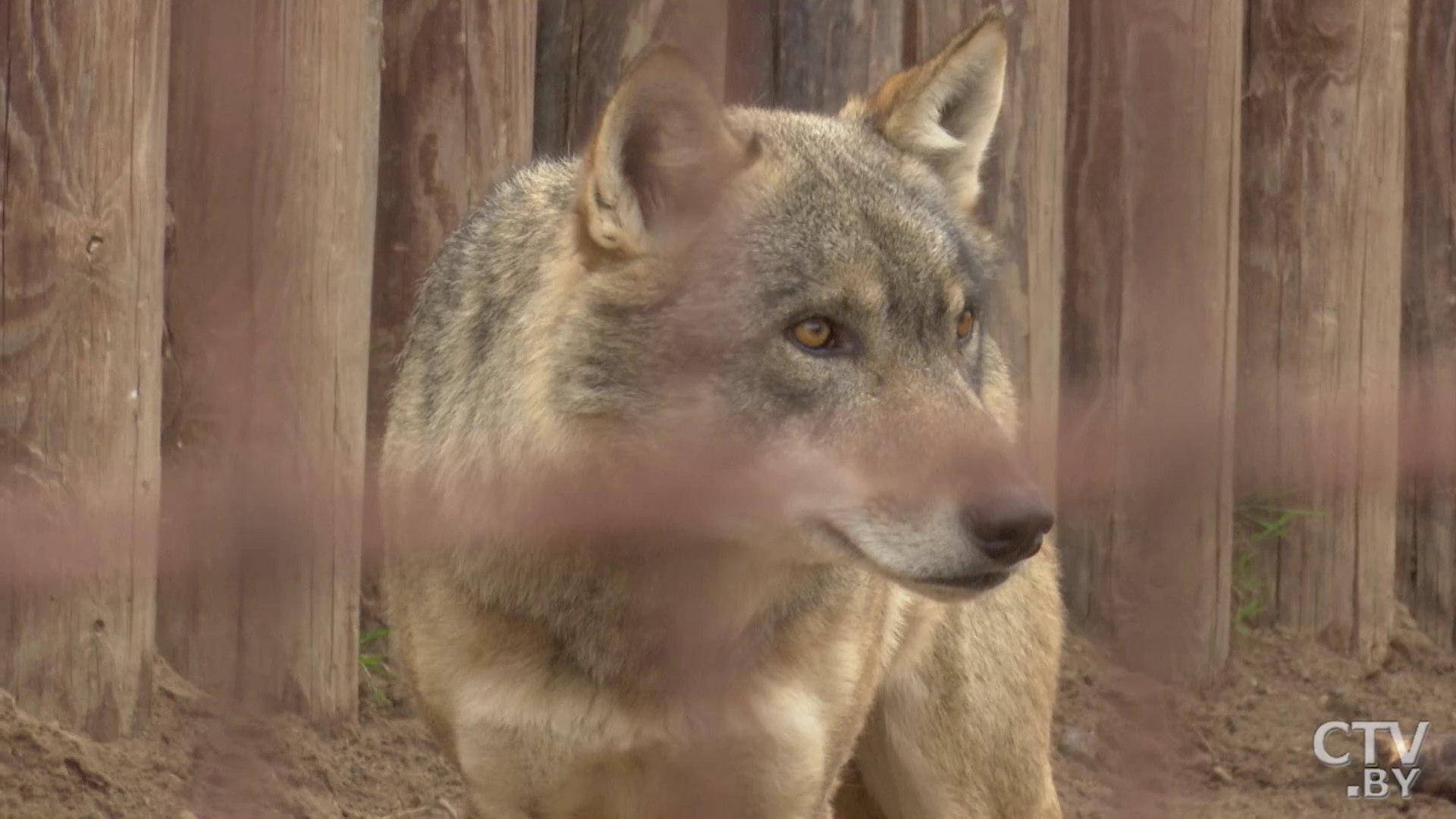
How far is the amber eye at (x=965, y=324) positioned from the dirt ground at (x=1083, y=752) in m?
2.55

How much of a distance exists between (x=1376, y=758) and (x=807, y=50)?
3.29 meters

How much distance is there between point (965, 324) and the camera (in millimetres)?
4332

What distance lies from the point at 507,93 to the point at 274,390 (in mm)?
1187

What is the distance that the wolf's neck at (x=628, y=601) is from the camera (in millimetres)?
4395

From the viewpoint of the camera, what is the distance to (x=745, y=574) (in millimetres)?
4406

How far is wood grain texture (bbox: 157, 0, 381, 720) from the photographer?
209 inches

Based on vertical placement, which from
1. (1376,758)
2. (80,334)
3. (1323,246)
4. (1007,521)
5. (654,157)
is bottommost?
(1376,758)

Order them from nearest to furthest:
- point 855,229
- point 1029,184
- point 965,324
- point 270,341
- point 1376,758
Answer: point 855,229, point 965,324, point 270,341, point 1029,184, point 1376,758

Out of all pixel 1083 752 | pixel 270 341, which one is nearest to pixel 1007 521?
pixel 270 341

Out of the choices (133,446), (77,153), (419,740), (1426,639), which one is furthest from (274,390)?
(1426,639)

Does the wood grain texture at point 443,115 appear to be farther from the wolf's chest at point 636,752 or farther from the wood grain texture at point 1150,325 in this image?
the wood grain texture at point 1150,325

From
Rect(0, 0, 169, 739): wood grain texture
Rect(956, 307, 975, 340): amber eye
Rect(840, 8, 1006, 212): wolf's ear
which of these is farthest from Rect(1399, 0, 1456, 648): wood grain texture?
Rect(0, 0, 169, 739): wood grain texture

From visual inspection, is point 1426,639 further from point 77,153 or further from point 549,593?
point 77,153

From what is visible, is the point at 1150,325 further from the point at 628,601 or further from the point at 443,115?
the point at 628,601
